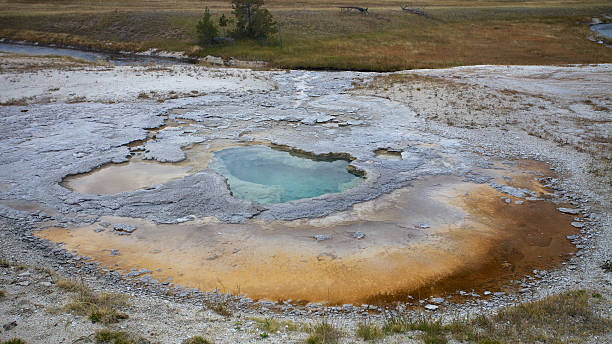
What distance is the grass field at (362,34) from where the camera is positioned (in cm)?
3538

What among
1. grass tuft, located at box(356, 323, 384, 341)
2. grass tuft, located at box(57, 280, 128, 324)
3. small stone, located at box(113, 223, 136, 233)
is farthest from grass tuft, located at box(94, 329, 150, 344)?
small stone, located at box(113, 223, 136, 233)

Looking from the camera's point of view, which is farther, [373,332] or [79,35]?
[79,35]

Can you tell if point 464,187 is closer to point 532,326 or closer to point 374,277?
point 374,277

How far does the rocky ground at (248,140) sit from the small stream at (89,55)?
938cm

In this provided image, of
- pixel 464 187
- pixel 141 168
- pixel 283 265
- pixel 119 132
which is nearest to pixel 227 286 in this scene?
pixel 283 265

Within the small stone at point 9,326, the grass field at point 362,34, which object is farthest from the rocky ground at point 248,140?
the grass field at point 362,34

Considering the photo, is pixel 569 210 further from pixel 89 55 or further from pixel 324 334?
pixel 89 55

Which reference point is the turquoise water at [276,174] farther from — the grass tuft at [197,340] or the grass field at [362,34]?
the grass field at [362,34]

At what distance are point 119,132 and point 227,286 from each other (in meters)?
9.93

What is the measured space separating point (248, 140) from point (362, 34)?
33.1 m

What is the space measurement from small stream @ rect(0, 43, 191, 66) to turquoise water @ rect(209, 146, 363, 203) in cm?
2634

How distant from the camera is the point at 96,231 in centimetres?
941

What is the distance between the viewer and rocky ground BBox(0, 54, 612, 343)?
22.3 ft

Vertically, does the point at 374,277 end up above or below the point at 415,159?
below
